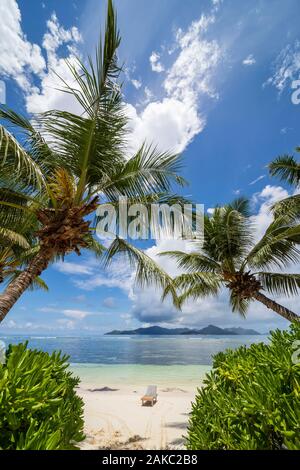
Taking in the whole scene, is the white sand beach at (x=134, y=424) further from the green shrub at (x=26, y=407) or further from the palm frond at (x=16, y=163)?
the palm frond at (x=16, y=163)

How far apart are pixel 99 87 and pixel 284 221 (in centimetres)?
677

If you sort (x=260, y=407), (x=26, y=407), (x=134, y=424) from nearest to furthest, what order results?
(x=26, y=407) → (x=260, y=407) → (x=134, y=424)

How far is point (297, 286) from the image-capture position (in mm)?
9297

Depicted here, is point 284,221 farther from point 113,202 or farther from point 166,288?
point 113,202

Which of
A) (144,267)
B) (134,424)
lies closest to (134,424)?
(134,424)

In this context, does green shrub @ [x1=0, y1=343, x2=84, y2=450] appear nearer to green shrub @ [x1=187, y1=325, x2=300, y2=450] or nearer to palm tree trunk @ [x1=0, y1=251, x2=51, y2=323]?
green shrub @ [x1=187, y1=325, x2=300, y2=450]

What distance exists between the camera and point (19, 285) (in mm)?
4824

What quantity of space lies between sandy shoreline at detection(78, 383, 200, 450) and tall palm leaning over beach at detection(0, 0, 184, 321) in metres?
4.11

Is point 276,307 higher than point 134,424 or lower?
higher

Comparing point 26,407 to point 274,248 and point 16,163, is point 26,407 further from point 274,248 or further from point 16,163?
point 274,248

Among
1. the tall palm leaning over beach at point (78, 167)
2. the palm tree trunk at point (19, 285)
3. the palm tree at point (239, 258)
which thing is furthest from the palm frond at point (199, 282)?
the palm tree trunk at point (19, 285)

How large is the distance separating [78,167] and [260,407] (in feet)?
18.6

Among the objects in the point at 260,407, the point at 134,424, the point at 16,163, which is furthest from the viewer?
the point at 134,424

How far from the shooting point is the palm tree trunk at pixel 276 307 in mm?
8820
